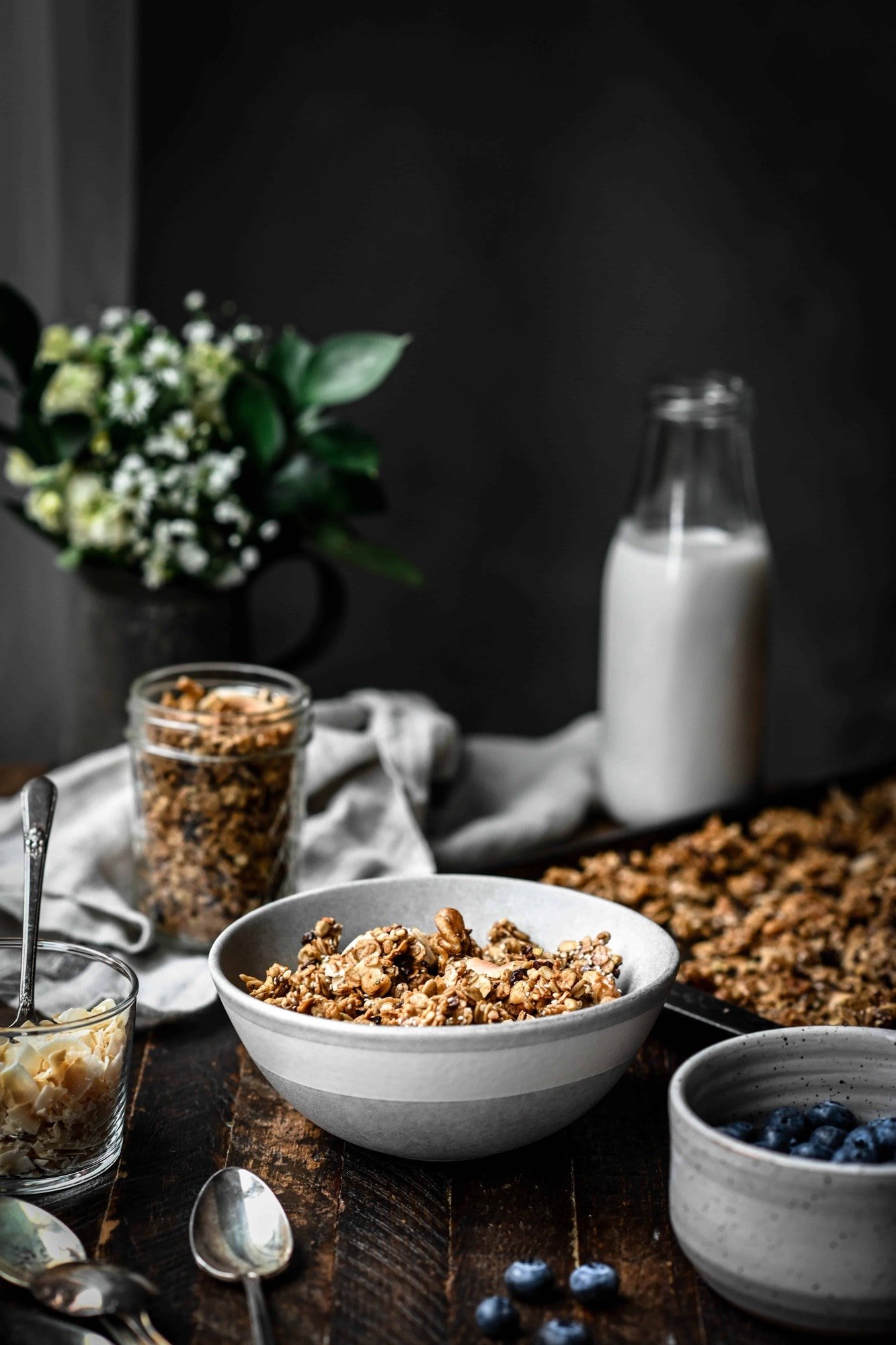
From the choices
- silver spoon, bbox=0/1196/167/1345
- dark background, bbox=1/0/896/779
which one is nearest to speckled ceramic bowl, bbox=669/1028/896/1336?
silver spoon, bbox=0/1196/167/1345

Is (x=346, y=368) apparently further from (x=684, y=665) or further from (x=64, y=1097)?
(x=64, y=1097)

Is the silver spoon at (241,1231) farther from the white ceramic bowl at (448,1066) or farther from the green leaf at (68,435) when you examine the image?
the green leaf at (68,435)

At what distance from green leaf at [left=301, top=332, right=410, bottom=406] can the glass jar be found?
359 mm

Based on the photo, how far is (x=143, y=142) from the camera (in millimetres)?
1928

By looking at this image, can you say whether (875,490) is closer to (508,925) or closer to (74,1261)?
(508,925)

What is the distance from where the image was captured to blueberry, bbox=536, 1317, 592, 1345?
75 cm

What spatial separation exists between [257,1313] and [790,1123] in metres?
0.32

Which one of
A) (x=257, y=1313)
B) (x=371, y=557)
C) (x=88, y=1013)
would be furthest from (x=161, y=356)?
(x=257, y=1313)

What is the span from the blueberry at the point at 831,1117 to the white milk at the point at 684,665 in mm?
748

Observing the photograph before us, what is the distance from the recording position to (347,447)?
1.49m

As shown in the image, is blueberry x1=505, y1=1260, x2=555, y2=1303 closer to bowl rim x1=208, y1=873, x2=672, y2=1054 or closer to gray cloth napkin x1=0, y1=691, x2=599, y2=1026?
bowl rim x1=208, y1=873, x2=672, y2=1054

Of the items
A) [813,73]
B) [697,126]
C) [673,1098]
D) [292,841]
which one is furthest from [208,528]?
[813,73]

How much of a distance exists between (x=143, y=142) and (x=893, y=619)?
1309mm

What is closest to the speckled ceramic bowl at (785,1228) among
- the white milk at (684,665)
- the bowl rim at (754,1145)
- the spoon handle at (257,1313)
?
the bowl rim at (754,1145)
